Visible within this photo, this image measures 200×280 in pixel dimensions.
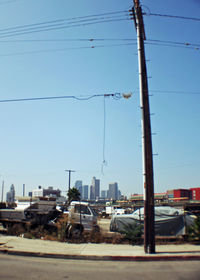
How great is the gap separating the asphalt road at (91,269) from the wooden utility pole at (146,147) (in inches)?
59.2

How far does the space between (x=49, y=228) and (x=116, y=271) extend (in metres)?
8.27

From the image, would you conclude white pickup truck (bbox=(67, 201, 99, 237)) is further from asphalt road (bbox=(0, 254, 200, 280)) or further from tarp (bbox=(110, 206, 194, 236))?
asphalt road (bbox=(0, 254, 200, 280))

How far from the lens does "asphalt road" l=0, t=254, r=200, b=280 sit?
6656mm

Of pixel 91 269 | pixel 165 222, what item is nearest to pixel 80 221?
pixel 165 222

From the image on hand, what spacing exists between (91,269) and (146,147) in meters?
5.13

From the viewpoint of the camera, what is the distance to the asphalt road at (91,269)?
6656 mm

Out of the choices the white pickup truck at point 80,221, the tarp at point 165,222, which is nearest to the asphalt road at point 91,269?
the white pickup truck at point 80,221

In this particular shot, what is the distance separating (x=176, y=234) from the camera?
11938 millimetres

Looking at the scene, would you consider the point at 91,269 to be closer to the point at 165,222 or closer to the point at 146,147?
the point at 146,147

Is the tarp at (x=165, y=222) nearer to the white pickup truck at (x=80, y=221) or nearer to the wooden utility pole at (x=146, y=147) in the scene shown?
the white pickup truck at (x=80, y=221)

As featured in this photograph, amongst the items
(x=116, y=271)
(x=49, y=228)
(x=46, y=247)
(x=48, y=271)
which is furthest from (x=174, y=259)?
(x=49, y=228)

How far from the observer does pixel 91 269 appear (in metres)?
7.57

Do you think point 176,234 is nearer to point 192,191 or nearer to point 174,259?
point 174,259

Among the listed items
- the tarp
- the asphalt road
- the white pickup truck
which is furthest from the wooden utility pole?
the white pickup truck
